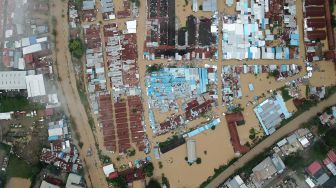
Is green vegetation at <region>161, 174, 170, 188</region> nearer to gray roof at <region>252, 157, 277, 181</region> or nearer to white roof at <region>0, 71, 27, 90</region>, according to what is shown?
gray roof at <region>252, 157, 277, 181</region>

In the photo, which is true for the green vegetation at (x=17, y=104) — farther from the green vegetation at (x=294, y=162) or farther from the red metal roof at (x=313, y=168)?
the red metal roof at (x=313, y=168)

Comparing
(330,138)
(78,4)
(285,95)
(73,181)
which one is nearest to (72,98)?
(73,181)

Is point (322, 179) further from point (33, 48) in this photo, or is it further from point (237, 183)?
point (33, 48)

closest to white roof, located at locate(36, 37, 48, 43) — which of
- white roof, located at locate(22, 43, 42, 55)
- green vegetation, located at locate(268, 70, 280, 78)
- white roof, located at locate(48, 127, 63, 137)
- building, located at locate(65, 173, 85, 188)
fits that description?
white roof, located at locate(22, 43, 42, 55)

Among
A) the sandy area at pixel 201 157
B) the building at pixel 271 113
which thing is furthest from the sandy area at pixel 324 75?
the sandy area at pixel 201 157

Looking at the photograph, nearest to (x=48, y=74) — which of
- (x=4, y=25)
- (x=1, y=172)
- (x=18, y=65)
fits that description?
(x=18, y=65)

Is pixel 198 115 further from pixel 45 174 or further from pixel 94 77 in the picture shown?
pixel 45 174

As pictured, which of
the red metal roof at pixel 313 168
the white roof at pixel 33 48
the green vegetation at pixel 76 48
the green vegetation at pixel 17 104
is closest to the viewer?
the red metal roof at pixel 313 168
